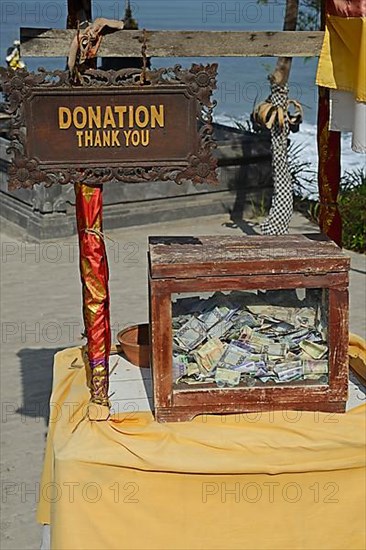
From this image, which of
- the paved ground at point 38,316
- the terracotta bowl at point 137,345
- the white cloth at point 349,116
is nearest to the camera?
the white cloth at point 349,116

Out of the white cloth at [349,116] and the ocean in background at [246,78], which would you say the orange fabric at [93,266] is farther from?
the ocean in background at [246,78]

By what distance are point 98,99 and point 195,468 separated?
1.24m

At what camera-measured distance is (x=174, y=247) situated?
3.32 m

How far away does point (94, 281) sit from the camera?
3215 mm

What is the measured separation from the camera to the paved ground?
4.74 meters

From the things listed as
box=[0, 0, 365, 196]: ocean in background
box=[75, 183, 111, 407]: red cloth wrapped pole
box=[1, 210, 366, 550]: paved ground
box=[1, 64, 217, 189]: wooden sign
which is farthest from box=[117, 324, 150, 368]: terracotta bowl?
box=[0, 0, 365, 196]: ocean in background

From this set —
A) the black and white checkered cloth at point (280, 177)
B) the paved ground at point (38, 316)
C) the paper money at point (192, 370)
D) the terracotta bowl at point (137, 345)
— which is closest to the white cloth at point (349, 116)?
the paper money at point (192, 370)

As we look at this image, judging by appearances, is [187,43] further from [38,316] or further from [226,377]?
[38,316]

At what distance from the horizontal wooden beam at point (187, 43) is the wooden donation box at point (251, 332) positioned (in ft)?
2.24

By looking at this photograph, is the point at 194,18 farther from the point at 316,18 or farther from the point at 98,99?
the point at 98,99

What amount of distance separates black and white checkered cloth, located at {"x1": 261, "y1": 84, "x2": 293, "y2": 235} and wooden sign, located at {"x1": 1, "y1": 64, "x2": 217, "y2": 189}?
237 inches

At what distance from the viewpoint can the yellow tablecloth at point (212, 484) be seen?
303cm

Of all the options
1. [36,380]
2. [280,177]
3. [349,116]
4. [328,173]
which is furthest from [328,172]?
[280,177]

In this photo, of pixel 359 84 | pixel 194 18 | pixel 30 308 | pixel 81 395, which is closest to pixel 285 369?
pixel 81 395
